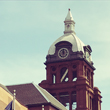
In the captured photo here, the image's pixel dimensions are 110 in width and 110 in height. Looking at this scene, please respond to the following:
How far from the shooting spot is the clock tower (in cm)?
12375

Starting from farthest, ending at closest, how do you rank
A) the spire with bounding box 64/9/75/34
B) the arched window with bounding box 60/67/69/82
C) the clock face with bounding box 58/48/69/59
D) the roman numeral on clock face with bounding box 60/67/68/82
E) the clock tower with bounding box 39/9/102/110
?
the spire with bounding box 64/9/75/34 → the roman numeral on clock face with bounding box 60/67/68/82 → the arched window with bounding box 60/67/69/82 → the clock face with bounding box 58/48/69/59 → the clock tower with bounding box 39/9/102/110

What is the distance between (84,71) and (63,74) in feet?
20.8

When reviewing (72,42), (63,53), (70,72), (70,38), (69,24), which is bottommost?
(70,72)

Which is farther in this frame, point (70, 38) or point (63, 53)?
point (70, 38)

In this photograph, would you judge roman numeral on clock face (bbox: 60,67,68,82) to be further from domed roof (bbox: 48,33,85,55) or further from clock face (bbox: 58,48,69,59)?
domed roof (bbox: 48,33,85,55)

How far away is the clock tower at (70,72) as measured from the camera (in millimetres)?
123750

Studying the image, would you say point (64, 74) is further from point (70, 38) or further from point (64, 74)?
point (70, 38)

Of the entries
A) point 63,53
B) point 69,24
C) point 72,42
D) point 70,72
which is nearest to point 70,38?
point 72,42

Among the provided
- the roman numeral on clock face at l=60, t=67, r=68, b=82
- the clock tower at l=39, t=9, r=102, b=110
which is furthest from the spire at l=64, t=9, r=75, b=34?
the roman numeral on clock face at l=60, t=67, r=68, b=82

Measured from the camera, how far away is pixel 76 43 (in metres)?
127

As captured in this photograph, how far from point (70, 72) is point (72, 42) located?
6.81 m

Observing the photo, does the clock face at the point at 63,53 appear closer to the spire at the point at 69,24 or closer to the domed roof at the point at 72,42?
the domed roof at the point at 72,42

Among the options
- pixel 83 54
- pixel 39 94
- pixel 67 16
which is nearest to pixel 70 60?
pixel 83 54

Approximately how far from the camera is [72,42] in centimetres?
12688
